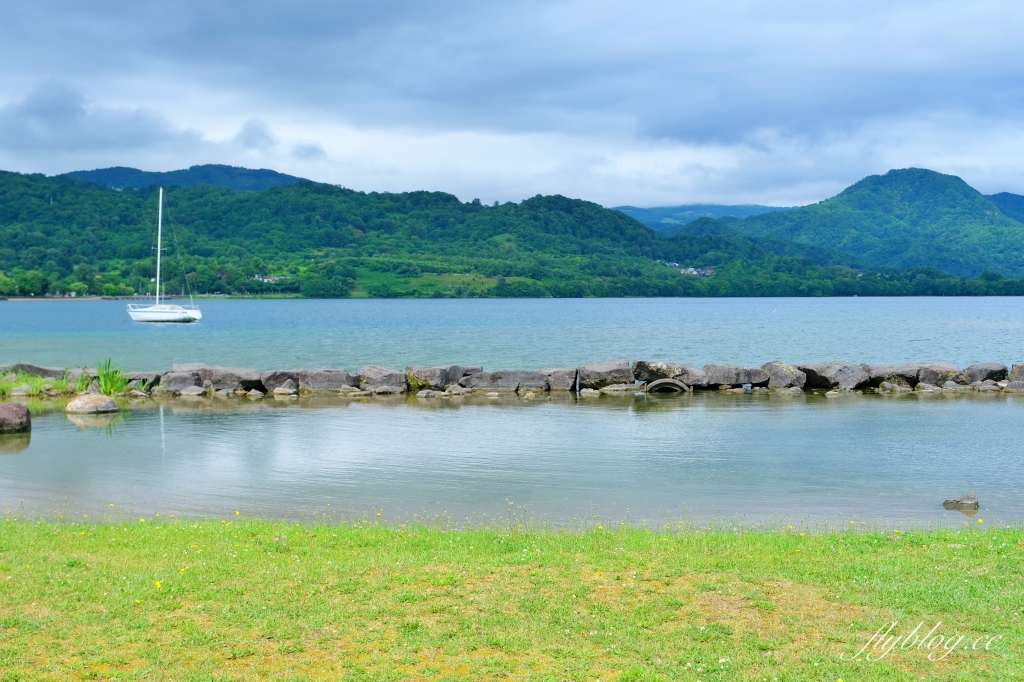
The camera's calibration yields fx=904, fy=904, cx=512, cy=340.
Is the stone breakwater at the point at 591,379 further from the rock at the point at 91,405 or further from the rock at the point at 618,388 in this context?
the rock at the point at 91,405

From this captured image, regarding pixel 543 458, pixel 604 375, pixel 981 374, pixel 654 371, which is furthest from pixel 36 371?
pixel 981 374

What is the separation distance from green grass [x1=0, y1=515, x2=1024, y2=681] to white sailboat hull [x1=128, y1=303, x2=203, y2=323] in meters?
91.2

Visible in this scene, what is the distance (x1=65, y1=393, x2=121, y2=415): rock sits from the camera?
90.5 ft

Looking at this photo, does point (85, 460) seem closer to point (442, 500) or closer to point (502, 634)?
point (442, 500)

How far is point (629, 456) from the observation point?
20469 mm

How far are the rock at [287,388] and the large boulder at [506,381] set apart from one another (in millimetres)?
6257

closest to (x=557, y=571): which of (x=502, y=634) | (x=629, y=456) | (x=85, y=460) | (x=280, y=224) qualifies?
(x=502, y=634)

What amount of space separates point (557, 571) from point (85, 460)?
1378cm

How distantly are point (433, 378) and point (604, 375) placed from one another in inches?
259

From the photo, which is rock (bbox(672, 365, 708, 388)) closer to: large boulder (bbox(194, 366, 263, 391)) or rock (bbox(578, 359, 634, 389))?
rock (bbox(578, 359, 634, 389))

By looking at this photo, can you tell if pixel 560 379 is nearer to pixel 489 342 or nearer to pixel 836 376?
pixel 836 376

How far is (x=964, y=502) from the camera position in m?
14.9

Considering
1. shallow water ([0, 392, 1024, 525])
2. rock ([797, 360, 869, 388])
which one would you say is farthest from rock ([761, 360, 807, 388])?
shallow water ([0, 392, 1024, 525])

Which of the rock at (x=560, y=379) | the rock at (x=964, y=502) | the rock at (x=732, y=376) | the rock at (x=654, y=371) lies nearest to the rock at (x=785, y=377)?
the rock at (x=732, y=376)
